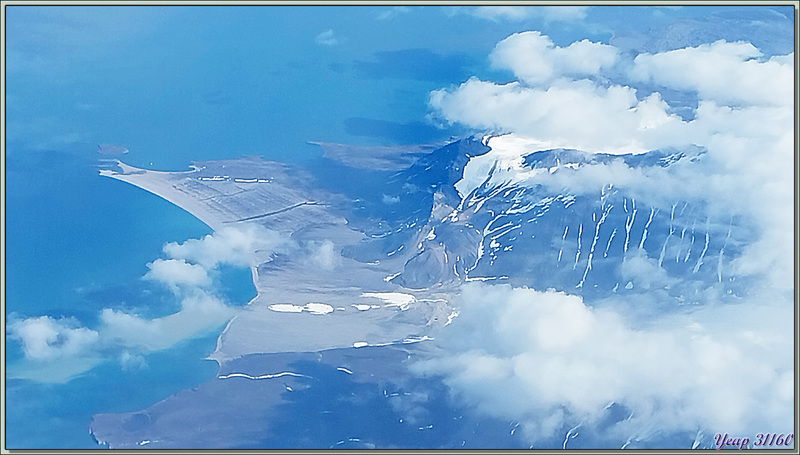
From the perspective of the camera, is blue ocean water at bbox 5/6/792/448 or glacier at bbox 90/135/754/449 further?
blue ocean water at bbox 5/6/792/448

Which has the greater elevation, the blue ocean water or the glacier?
the blue ocean water

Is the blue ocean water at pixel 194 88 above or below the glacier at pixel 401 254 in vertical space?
above

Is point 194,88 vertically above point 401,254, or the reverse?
point 194,88

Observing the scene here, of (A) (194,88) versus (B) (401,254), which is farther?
(A) (194,88)

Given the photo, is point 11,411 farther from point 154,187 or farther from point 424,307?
point 424,307

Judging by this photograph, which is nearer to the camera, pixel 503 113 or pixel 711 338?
pixel 711 338

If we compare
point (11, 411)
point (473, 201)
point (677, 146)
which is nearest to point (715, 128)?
point (677, 146)

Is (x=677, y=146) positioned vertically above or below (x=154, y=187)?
below

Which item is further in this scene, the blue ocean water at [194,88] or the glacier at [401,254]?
the blue ocean water at [194,88]
